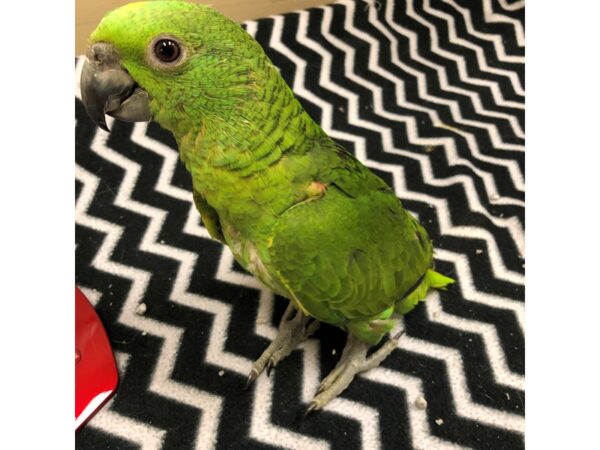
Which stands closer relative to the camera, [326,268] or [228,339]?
[326,268]

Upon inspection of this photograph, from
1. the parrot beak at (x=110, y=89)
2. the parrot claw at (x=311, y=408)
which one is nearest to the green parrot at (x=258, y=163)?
the parrot beak at (x=110, y=89)

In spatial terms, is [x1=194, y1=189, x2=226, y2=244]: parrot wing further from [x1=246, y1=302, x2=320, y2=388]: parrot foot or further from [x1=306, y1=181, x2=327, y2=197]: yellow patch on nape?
[x1=246, y1=302, x2=320, y2=388]: parrot foot

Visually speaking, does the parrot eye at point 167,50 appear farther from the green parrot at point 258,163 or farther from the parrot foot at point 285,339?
the parrot foot at point 285,339

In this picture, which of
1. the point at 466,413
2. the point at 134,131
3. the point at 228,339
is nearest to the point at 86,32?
the point at 134,131

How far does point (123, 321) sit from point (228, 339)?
0.76 feet

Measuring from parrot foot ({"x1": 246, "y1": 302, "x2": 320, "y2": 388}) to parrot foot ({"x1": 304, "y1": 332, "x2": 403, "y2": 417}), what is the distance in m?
0.09

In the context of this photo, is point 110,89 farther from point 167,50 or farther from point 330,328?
point 330,328

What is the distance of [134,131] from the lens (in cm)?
132

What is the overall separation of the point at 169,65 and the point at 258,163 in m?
0.15

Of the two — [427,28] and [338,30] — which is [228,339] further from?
[427,28]

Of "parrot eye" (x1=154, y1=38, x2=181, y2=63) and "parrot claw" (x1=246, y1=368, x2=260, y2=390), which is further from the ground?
"parrot eye" (x1=154, y1=38, x2=181, y2=63)

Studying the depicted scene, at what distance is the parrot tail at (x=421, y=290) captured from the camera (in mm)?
889

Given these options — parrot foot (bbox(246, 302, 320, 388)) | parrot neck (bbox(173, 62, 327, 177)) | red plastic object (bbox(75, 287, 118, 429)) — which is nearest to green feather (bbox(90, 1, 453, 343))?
parrot neck (bbox(173, 62, 327, 177))

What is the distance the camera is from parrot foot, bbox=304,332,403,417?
887 mm
